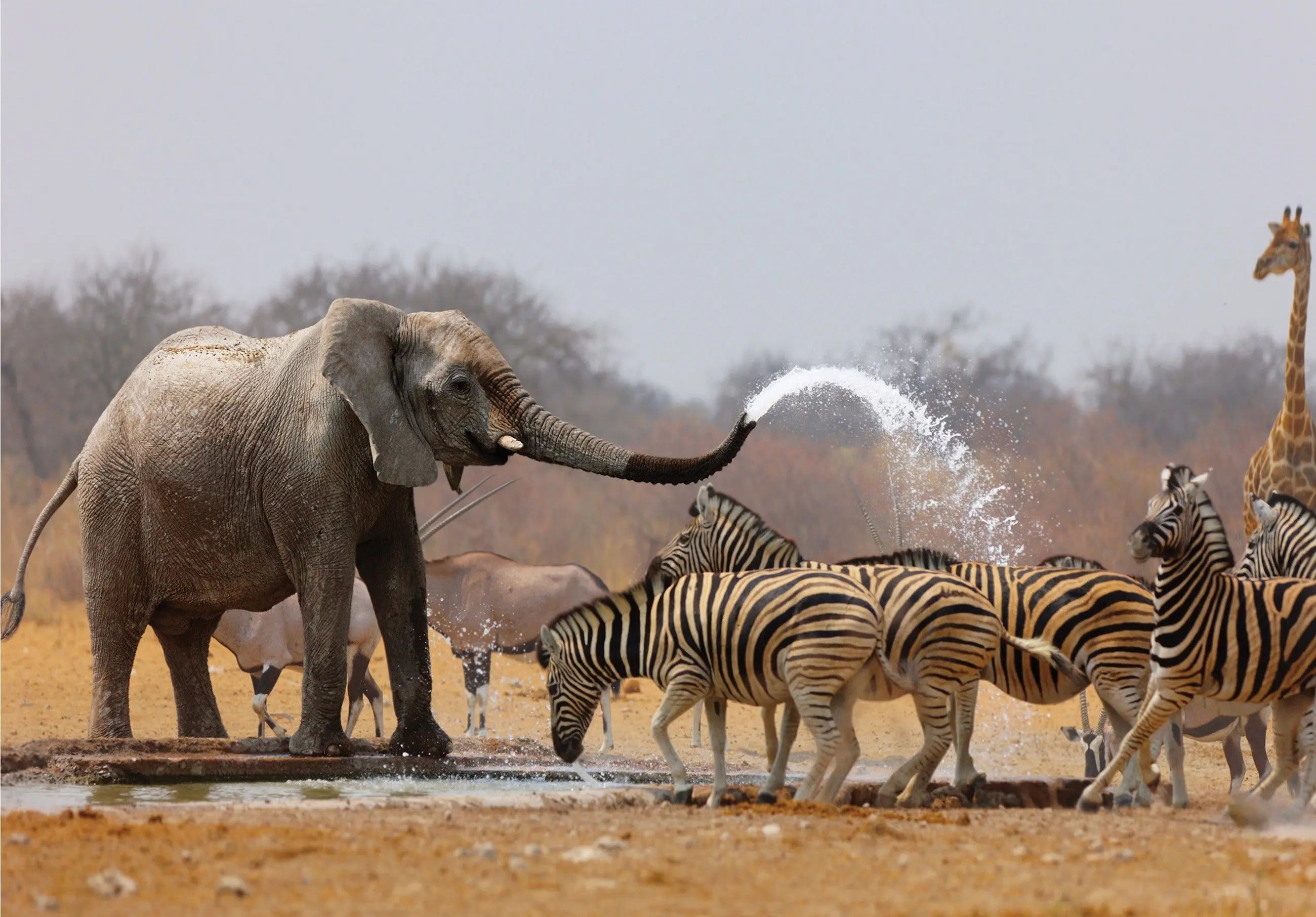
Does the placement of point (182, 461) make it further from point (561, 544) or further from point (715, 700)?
point (561, 544)

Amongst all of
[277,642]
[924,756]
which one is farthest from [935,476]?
[924,756]

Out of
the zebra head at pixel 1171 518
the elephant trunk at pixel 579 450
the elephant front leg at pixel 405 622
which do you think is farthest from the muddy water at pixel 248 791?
the zebra head at pixel 1171 518

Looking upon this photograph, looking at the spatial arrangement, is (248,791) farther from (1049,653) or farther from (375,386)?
(1049,653)

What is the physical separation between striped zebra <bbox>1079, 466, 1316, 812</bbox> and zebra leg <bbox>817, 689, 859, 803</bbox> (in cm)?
119

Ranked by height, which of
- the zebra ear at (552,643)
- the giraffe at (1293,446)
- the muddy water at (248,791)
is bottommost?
the muddy water at (248,791)

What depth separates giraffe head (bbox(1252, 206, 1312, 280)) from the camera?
15.9 m

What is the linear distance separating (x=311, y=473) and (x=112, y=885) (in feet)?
14.6

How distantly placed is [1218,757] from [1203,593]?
9.11 metres

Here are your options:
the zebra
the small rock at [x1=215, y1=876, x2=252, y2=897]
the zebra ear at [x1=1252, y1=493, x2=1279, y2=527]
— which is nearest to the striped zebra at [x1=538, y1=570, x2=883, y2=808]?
the zebra

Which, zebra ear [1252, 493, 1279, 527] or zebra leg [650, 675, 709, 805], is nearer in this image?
zebra leg [650, 675, 709, 805]

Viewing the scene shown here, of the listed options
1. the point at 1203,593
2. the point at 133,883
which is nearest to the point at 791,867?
the point at 133,883

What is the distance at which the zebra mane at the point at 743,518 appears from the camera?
33.4ft

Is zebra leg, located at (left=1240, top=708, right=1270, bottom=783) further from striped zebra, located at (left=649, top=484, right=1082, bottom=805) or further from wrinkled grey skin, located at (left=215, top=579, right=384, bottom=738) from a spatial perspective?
wrinkled grey skin, located at (left=215, top=579, right=384, bottom=738)

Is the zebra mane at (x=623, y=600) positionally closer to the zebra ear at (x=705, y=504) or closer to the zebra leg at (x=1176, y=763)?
the zebra ear at (x=705, y=504)
